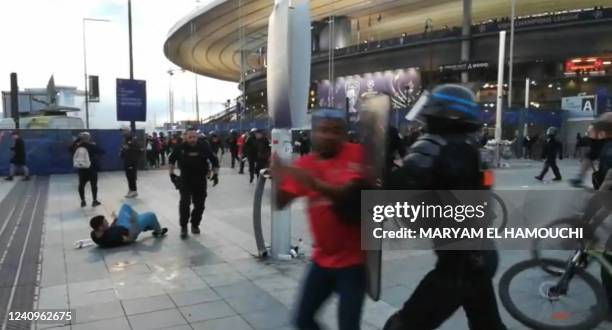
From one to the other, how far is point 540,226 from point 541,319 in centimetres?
80

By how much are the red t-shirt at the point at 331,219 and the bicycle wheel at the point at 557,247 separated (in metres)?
2.17

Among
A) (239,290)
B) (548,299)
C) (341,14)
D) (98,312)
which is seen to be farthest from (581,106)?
(98,312)

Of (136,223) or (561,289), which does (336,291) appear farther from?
(136,223)

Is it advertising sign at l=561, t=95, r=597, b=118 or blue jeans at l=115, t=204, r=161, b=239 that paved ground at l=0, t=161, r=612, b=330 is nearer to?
blue jeans at l=115, t=204, r=161, b=239

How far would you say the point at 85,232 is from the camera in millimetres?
8219

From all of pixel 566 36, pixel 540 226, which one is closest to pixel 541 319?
pixel 540 226

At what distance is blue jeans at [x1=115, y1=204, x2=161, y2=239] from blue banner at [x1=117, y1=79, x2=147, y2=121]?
13518 mm

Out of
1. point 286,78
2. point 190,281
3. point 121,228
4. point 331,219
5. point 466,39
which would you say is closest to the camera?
point 331,219

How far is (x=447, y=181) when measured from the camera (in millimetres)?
2182

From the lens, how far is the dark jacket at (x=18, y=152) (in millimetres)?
17422

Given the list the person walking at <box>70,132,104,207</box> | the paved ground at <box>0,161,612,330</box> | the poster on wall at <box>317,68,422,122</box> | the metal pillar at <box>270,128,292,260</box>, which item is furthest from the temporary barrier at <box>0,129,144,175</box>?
the poster on wall at <box>317,68,422,122</box>

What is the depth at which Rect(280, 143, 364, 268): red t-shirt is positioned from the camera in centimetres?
259

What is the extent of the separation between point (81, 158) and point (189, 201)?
13.8 feet

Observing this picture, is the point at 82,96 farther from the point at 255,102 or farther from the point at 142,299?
the point at 142,299
